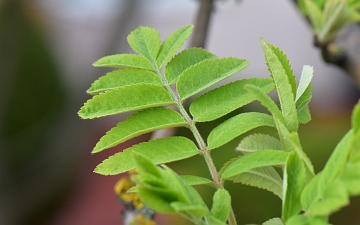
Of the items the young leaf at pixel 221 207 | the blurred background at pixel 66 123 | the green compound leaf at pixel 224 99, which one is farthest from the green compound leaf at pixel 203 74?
the blurred background at pixel 66 123

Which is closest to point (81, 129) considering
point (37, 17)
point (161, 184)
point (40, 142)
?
point (40, 142)

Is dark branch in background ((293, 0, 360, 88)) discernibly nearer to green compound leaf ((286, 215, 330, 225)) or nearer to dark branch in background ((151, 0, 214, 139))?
dark branch in background ((151, 0, 214, 139))

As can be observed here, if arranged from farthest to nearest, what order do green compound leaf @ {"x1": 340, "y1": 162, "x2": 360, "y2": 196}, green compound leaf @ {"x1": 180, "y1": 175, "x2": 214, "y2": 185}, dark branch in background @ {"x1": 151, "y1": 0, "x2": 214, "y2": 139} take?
dark branch in background @ {"x1": 151, "y1": 0, "x2": 214, "y2": 139} < green compound leaf @ {"x1": 180, "y1": 175, "x2": 214, "y2": 185} < green compound leaf @ {"x1": 340, "y1": 162, "x2": 360, "y2": 196}

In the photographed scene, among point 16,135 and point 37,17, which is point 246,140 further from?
point 37,17

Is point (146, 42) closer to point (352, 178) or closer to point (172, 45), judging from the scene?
point (172, 45)

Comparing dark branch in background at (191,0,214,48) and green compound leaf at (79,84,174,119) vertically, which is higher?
dark branch in background at (191,0,214,48)

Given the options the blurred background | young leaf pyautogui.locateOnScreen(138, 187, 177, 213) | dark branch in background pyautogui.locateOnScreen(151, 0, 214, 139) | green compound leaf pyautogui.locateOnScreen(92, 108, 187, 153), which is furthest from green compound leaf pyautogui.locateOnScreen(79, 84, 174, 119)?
the blurred background

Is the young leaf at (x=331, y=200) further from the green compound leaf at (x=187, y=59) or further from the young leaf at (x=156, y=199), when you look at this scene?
the green compound leaf at (x=187, y=59)

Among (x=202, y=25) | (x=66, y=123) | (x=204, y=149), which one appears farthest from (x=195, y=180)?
(x=66, y=123)
